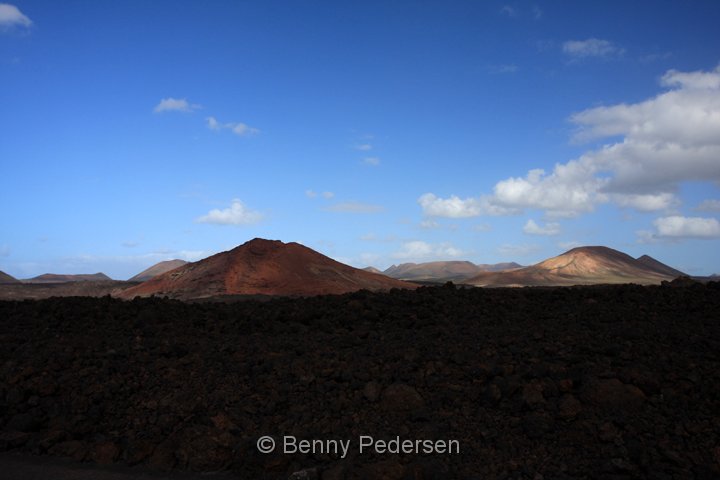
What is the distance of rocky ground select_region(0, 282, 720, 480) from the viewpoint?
463cm

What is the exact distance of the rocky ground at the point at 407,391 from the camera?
463 cm

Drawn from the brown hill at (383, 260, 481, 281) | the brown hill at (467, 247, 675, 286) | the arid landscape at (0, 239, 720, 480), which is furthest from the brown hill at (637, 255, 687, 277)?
the arid landscape at (0, 239, 720, 480)

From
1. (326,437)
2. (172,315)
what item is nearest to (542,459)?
(326,437)

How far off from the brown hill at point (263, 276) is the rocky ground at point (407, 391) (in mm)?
25925

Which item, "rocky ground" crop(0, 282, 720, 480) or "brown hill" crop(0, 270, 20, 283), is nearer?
"rocky ground" crop(0, 282, 720, 480)

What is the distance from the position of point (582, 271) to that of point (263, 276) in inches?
2367

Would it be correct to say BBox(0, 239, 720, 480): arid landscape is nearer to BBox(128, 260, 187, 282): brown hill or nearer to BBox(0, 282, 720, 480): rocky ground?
BBox(0, 282, 720, 480): rocky ground

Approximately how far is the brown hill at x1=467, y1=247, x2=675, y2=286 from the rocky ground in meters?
65.3

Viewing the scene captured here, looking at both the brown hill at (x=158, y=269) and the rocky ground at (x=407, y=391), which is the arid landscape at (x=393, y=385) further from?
the brown hill at (x=158, y=269)

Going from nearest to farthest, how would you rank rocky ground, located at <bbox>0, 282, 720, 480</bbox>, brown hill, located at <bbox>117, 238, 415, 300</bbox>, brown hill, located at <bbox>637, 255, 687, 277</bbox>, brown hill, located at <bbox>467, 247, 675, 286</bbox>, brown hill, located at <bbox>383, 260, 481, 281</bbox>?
rocky ground, located at <bbox>0, 282, 720, 480</bbox> < brown hill, located at <bbox>117, 238, 415, 300</bbox> < brown hill, located at <bbox>467, 247, 675, 286</bbox> < brown hill, located at <bbox>637, 255, 687, 277</bbox> < brown hill, located at <bbox>383, 260, 481, 281</bbox>

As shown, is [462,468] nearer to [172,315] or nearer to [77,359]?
[77,359]

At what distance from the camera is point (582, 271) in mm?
81188

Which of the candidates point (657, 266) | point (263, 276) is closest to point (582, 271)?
point (657, 266)

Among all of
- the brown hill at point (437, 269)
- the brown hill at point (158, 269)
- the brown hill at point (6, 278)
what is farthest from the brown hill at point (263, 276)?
the brown hill at point (437, 269)
